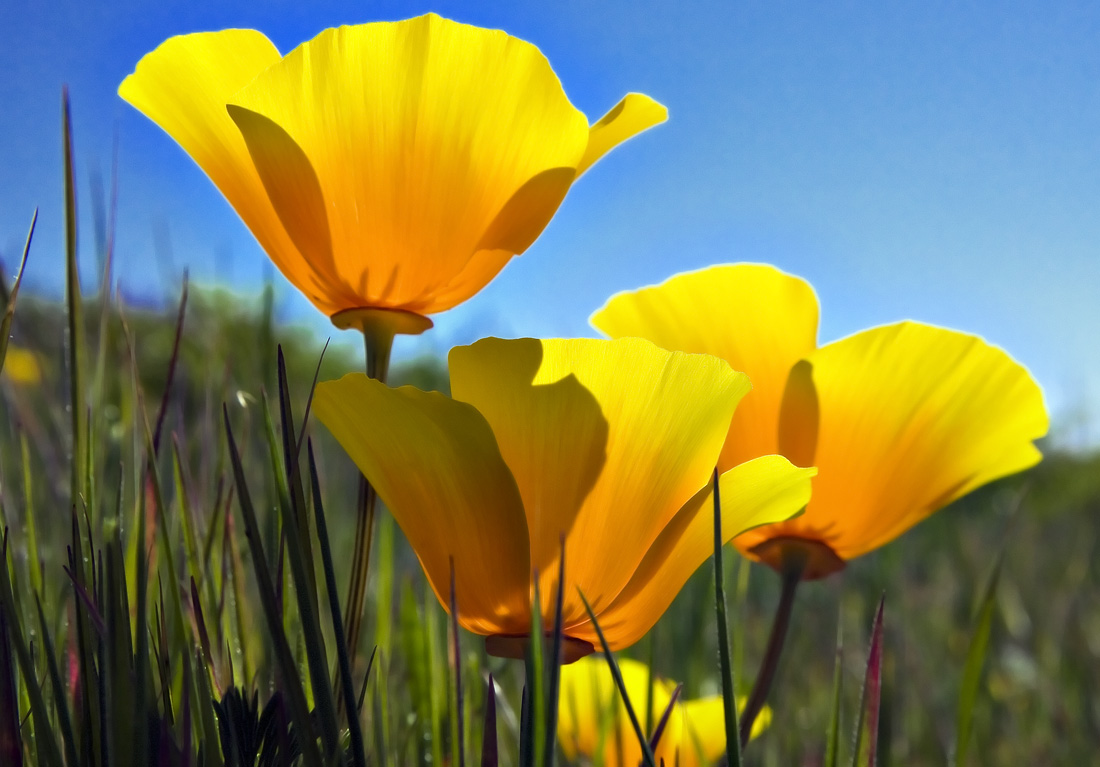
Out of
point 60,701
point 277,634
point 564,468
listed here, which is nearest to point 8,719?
point 60,701

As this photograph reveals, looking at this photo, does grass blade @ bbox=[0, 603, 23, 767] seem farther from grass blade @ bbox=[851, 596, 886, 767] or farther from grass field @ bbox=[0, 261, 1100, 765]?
grass blade @ bbox=[851, 596, 886, 767]

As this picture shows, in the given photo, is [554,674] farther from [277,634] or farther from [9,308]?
[9,308]

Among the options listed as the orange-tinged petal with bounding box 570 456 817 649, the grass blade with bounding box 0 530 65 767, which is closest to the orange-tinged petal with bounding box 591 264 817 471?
the orange-tinged petal with bounding box 570 456 817 649

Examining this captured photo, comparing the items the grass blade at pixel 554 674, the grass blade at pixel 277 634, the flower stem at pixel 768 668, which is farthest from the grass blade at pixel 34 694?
the flower stem at pixel 768 668

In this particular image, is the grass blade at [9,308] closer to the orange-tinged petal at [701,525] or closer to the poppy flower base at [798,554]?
the orange-tinged petal at [701,525]

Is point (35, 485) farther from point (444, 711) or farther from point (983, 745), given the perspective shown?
point (983, 745)

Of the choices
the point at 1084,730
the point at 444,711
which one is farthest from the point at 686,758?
the point at 1084,730
